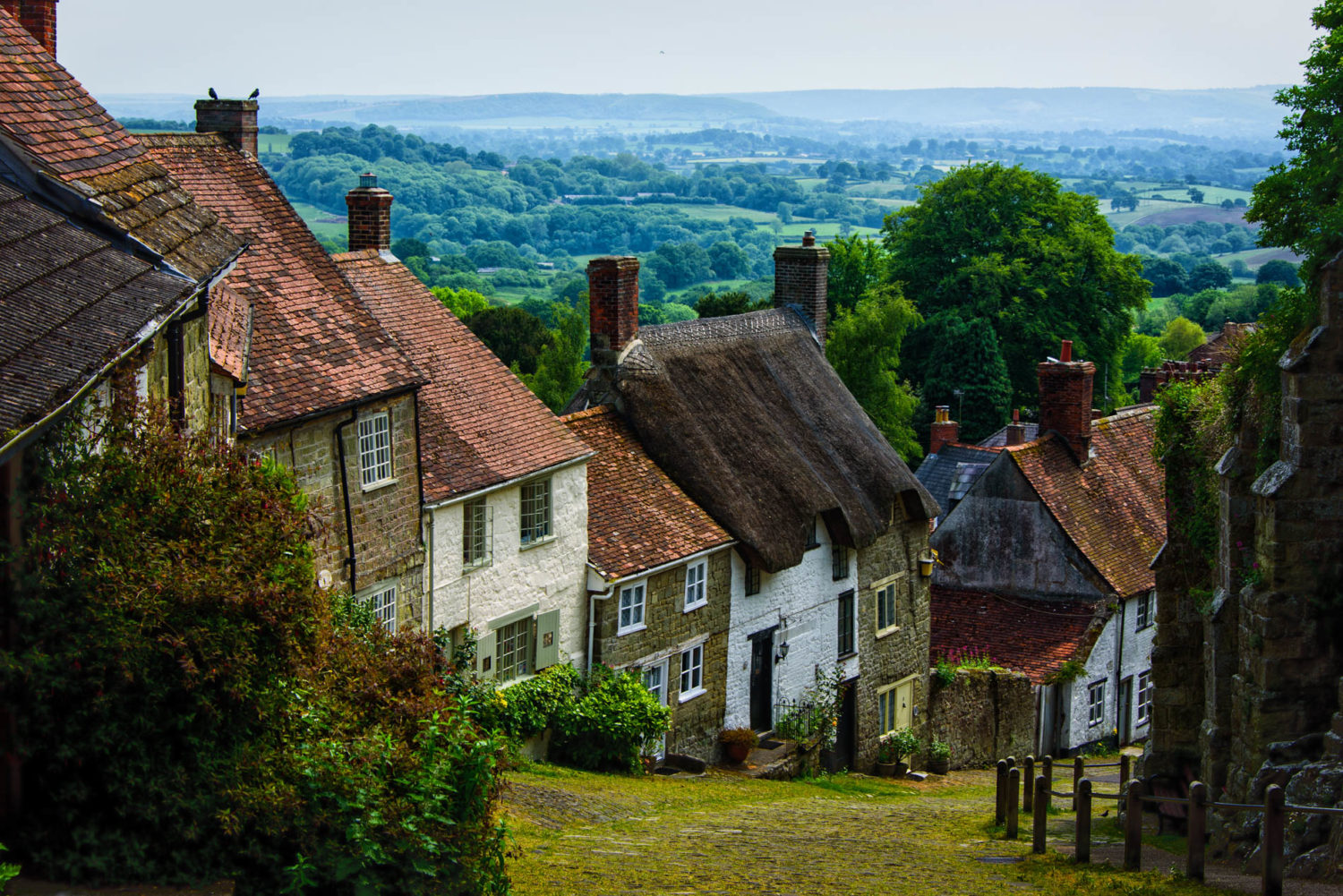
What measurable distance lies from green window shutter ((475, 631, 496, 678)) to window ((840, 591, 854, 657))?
10.1 metres

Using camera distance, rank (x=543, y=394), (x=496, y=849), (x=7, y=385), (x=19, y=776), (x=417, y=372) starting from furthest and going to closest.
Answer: (x=543, y=394) → (x=417, y=372) → (x=496, y=849) → (x=19, y=776) → (x=7, y=385)

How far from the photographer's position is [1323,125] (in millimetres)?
17531

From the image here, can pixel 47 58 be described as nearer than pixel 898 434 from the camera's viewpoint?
Yes

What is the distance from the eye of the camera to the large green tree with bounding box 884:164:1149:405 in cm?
6309

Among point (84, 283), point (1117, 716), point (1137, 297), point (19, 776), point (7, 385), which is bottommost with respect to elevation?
point (1117, 716)

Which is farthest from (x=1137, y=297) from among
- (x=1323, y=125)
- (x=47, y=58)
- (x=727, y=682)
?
(x=47, y=58)

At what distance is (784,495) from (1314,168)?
14.1 m

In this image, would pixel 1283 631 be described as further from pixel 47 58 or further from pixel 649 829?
pixel 47 58

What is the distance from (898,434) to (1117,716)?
1950cm

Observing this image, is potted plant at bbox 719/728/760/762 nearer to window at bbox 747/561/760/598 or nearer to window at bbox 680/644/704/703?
window at bbox 680/644/704/703

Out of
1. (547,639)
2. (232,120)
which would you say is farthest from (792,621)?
(232,120)

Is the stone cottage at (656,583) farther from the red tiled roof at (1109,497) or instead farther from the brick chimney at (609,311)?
the red tiled roof at (1109,497)

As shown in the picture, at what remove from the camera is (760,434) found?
102ft

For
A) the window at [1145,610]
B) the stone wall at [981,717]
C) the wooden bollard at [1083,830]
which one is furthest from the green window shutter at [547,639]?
the window at [1145,610]
